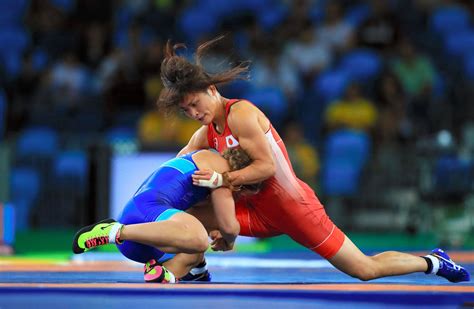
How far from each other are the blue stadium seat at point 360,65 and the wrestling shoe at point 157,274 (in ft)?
21.2

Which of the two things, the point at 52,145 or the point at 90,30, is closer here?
the point at 52,145

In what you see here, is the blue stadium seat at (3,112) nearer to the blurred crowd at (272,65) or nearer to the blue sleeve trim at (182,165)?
the blurred crowd at (272,65)

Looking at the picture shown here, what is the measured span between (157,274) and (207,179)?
0.55 meters

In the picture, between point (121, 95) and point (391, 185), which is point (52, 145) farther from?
point (391, 185)

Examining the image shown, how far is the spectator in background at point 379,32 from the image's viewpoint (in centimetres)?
1154

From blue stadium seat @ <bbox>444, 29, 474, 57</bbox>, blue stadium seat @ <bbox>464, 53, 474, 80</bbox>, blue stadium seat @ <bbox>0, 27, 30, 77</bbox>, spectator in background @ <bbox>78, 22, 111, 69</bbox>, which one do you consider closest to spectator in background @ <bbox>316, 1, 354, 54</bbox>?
blue stadium seat @ <bbox>444, 29, 474, 57</bbox>

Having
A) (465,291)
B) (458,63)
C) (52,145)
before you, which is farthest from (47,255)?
(458,63)

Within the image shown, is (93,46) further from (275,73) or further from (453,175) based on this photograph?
(453,175)

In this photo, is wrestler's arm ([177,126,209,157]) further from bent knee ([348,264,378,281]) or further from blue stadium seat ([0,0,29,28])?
blue stadium seat ([0,0,29,28])

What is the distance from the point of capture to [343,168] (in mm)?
9945

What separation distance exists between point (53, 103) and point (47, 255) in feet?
9.98

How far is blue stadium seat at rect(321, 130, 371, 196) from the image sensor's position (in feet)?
32.6

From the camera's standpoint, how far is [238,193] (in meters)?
5.43

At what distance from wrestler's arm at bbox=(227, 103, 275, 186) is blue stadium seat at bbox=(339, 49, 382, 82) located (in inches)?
238
